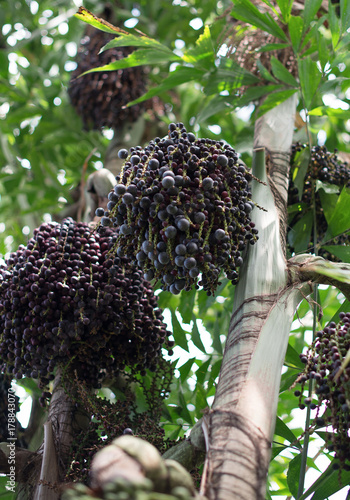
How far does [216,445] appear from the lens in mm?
837

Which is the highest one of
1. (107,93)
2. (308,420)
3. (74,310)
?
(107,93)

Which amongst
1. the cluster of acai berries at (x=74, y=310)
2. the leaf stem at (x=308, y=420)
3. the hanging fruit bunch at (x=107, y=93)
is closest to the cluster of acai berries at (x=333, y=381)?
the leaf stem at (x=308, y=420)

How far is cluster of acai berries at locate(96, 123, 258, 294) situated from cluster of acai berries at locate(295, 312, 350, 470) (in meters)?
0.25

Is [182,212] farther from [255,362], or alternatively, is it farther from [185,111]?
[185,111]

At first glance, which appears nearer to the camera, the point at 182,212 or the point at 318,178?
the point at 182,212

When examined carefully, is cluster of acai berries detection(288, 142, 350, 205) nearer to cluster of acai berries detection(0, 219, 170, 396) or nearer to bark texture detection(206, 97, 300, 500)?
bark texture detection(206, 97, 300, 500)

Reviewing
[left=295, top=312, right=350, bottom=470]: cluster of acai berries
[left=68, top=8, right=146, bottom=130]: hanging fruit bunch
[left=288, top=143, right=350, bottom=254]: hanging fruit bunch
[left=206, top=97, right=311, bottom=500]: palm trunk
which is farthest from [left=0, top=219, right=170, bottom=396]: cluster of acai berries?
[left=68, top=8, right=146, bottom=130]: hanging fruit bunch

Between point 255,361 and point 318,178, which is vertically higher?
point 318,178

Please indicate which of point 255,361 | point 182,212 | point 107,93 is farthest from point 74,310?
point 107,93

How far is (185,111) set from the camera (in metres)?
3.14

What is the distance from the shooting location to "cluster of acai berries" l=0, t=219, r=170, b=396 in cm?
128

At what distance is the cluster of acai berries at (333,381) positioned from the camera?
0.93 metres

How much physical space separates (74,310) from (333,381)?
641 millimetres

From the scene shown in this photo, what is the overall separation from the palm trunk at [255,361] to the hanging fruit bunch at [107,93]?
1.24m
